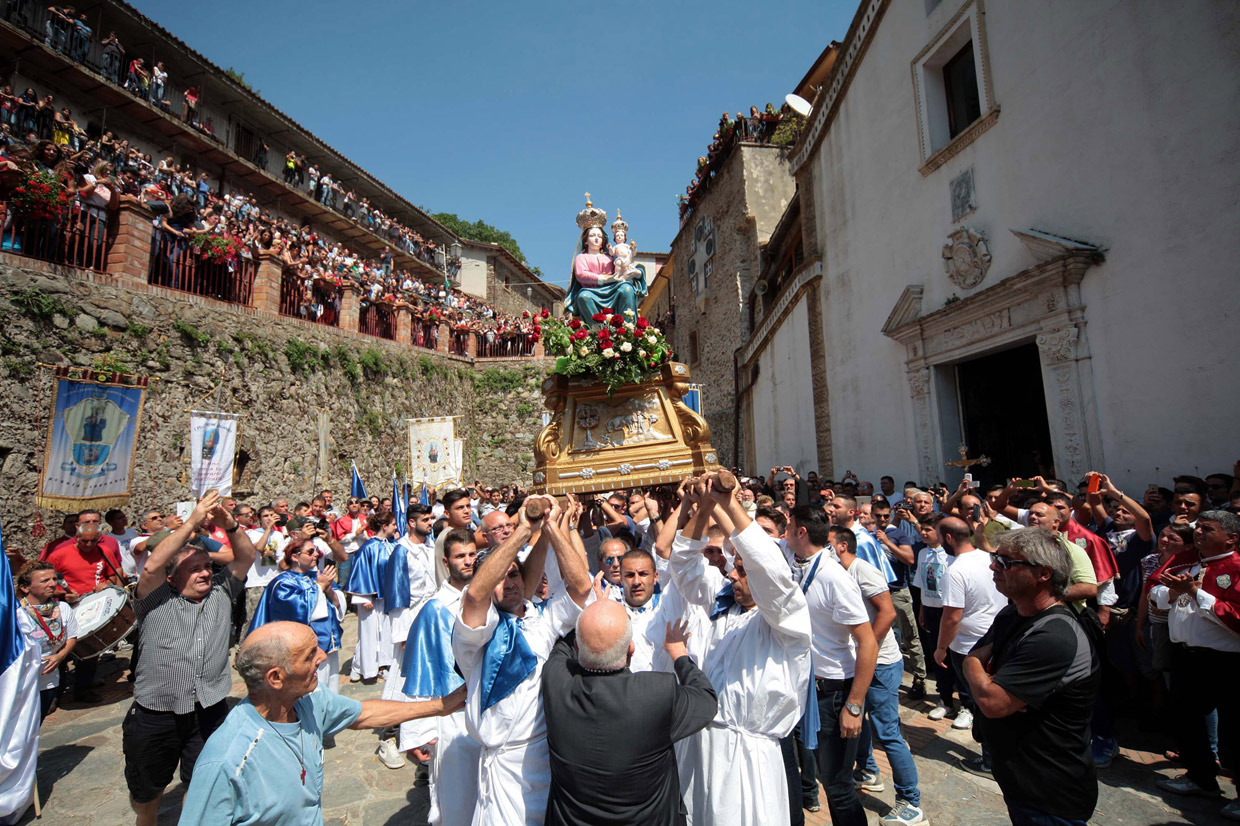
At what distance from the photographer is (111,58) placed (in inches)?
667

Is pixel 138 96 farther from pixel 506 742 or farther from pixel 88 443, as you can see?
pixel 506 742

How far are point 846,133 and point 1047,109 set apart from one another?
5.45 meters

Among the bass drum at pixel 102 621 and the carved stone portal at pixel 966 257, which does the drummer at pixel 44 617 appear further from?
the carved stone portal at pixel 966 257

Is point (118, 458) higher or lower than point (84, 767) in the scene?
higher

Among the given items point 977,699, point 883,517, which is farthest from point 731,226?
point 977,699

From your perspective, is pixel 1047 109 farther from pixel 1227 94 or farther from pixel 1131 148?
pixel 1227 94

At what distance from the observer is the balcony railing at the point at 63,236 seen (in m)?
9.49

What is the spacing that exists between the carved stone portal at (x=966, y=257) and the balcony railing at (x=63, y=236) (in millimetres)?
14542

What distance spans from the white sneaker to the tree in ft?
137

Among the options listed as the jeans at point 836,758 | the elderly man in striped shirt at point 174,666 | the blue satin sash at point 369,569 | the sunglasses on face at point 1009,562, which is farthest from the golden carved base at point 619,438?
the blue satin sash at point 369,569

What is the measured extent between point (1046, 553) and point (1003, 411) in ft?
34.3

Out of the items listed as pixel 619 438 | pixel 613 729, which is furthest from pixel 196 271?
pixel 613 729

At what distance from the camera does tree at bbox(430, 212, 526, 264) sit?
4538 centimetres

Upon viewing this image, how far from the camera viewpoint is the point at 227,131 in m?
21.8
